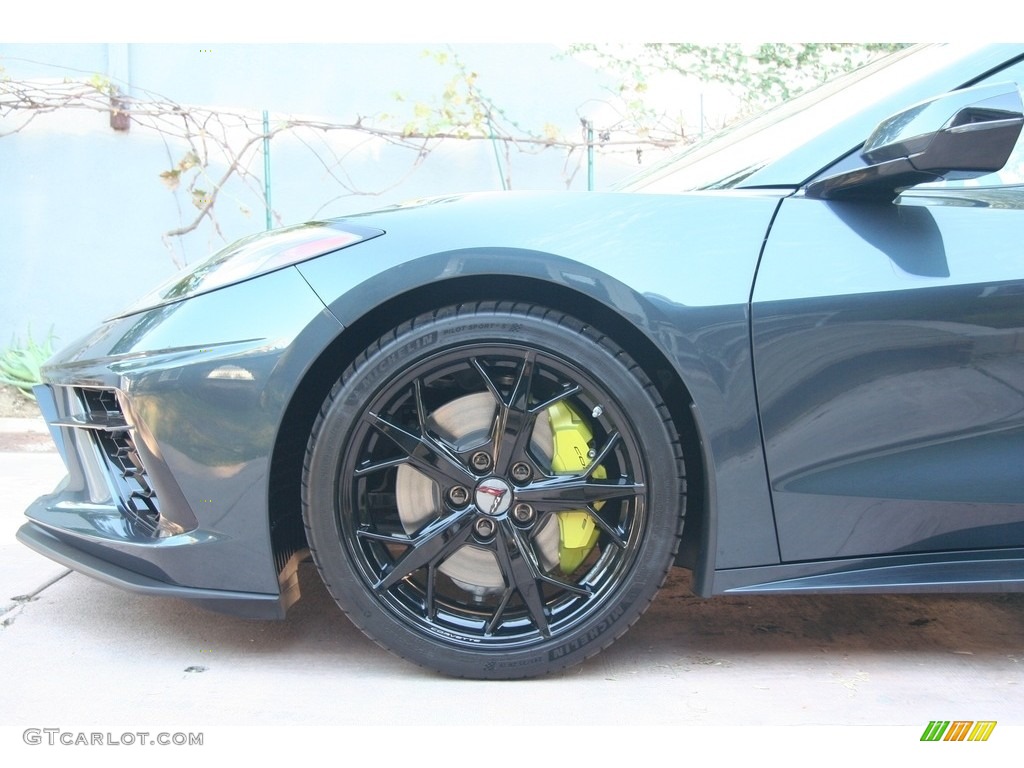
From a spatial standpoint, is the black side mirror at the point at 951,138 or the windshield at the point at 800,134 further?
the windshield at the point at 800,134

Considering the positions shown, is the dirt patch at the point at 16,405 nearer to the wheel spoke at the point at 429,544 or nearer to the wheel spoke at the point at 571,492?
the wheel spoke at the point at 429,544

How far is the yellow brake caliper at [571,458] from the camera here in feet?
5.93

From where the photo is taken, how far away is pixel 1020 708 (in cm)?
176

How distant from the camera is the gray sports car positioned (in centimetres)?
168

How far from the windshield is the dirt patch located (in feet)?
13.8

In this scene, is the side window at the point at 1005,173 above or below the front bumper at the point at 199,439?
above

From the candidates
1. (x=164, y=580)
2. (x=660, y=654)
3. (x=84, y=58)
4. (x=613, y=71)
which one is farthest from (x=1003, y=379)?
(x=84, y=58)

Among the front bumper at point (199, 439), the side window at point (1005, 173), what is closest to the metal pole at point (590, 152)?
the side window at point (1005, 173)

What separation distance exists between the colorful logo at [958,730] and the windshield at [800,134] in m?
1.15

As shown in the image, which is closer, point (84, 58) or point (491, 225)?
point (491, 225)

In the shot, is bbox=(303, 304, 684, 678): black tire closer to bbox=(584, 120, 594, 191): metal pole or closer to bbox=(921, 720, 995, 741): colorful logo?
bbox=(921, 720, 995, 741): colorful logo

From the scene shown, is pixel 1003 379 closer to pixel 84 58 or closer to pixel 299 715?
pixel 299 715

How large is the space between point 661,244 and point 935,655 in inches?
47.9

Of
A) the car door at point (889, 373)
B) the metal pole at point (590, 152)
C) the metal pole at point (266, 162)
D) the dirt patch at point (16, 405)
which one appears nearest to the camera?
the car door at point (889, 373)
